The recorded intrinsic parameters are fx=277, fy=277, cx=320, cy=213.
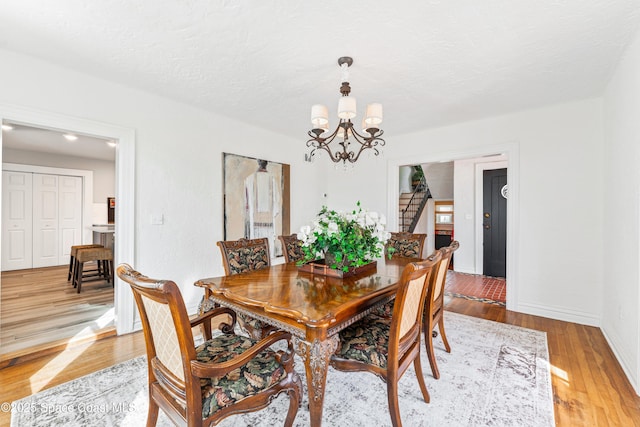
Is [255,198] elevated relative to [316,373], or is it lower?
elevated

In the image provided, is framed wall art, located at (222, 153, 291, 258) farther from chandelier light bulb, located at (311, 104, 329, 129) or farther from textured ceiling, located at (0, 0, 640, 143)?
chandelier light bulb, located at (311, 104, 329, 129)

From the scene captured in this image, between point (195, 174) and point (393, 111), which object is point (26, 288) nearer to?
point (195, 174)

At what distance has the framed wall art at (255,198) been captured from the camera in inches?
148

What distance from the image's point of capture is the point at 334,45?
2066mm

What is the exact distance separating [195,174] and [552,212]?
4.29 metres

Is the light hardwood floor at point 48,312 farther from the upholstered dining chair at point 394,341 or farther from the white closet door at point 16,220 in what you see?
the upholstered dining chair at point 394,341

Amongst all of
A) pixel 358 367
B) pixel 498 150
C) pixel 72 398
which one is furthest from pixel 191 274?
pixel 498 150

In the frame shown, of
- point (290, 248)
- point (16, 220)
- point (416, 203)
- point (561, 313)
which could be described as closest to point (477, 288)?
point (561, 313)

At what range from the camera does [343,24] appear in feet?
Answer: 6.03

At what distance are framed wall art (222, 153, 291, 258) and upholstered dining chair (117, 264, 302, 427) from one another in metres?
2.49

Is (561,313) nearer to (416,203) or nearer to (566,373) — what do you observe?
(566,373)

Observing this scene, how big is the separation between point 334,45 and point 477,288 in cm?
420

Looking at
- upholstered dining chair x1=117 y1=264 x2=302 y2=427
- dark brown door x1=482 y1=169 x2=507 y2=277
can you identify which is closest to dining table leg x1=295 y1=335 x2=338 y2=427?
upholstered dining chair x1=117 y1=264 x2=302 y2=427

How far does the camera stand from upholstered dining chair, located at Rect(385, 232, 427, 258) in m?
3.06
